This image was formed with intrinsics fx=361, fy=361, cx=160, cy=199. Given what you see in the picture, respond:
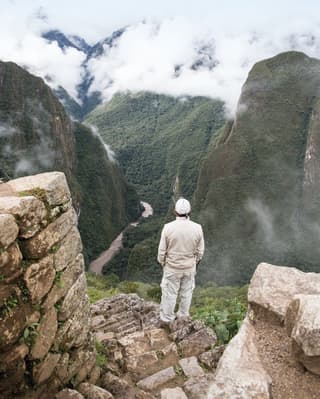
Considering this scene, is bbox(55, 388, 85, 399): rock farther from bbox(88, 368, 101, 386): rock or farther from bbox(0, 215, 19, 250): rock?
bbox(0, 215, 19, 250): rock

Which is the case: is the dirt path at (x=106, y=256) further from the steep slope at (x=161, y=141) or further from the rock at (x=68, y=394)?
the rock at (x=68, y=394)

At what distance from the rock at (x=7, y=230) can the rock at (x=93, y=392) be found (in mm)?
2438

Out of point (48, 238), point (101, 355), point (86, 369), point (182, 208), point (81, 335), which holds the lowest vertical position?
point (101, 355)

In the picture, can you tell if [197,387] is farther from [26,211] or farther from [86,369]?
[26,211]

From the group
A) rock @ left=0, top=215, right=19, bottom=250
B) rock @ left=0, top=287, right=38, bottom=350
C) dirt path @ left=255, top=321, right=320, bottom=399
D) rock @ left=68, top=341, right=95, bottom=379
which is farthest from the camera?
rock @ left=68, top=341, right=95, bottom=379

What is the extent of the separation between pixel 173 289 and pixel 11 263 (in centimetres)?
386

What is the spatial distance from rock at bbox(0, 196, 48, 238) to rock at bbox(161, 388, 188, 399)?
9.67ft

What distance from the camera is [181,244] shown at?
20.9 feet

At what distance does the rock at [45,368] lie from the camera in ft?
13.5

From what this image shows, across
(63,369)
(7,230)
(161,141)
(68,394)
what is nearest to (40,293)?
(7,230)

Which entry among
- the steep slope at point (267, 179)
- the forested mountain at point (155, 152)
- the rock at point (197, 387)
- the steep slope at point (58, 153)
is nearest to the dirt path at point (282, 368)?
the rock at point (197, 387)

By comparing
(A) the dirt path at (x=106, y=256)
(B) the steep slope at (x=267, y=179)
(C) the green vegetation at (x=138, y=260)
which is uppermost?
(B) the steep slope at (x=267, y=179)

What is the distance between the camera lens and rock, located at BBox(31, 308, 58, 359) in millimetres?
4047

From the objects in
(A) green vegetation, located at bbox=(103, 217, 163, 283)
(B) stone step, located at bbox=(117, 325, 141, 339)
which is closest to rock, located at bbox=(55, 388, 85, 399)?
(B) stone step, located at bbox=(117, 325, 141, 339)
